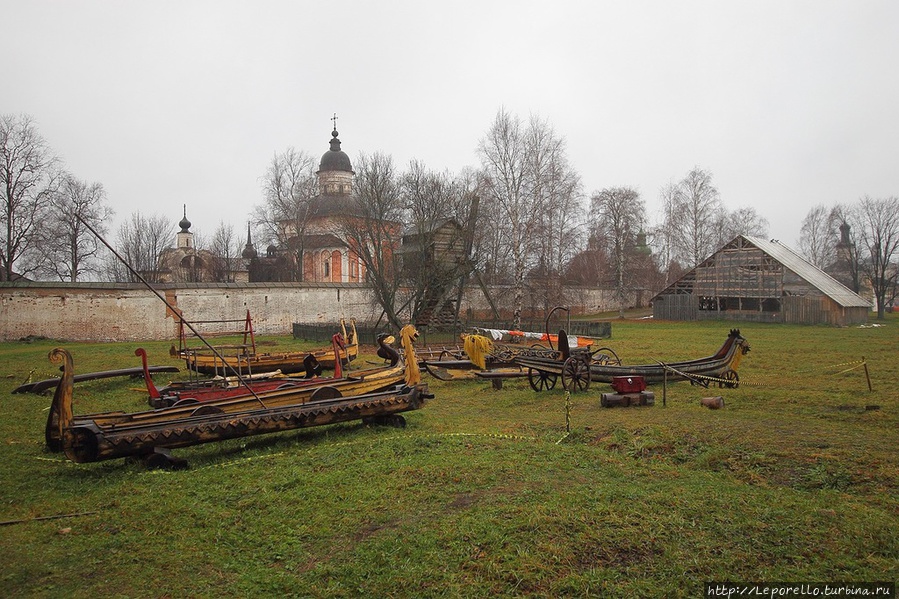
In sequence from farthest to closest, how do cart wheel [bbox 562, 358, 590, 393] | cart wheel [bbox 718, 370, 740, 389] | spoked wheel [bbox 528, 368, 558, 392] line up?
spoked wheel [bbox 528, 368, 558, 392]
cart wheel [bbox 718, 370, 740, 389]
cart wheel [bbox 562, 358, 590, 393]

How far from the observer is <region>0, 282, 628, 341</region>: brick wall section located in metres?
26.2

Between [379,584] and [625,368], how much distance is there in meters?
9.05

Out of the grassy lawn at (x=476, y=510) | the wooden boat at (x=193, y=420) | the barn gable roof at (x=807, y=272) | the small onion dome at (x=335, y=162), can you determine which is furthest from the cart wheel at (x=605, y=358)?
the small onion dome at (x=335, y=162)

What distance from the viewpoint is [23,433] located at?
9148 mm

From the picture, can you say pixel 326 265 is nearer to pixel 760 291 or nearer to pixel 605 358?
pixel 760 291

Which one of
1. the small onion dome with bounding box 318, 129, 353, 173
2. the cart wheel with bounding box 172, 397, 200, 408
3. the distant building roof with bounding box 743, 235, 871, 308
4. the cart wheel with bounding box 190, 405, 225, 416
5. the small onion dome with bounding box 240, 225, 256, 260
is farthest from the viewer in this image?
the small onion dome with bounding box 240, 225, 256, 260

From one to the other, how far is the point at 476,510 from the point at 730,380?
360 inches

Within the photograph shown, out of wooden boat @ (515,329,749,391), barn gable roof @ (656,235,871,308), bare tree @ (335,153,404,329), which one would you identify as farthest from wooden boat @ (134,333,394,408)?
barn gable roof @ (656,235,871,308)

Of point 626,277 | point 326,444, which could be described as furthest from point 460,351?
point 626,277

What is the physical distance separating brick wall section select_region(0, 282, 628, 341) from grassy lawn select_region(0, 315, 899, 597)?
1997 centimetres

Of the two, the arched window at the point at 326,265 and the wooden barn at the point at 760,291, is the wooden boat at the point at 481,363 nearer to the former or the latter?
the wooden barn at the point at 760,291

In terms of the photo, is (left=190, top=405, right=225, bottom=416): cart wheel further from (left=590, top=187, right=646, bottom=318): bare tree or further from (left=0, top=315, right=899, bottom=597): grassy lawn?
(left=590, top=187, right=646, bottom=318): bare tree

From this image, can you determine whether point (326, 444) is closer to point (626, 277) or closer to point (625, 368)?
point (625, 368)

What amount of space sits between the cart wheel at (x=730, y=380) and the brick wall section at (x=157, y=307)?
2223 centimetres
